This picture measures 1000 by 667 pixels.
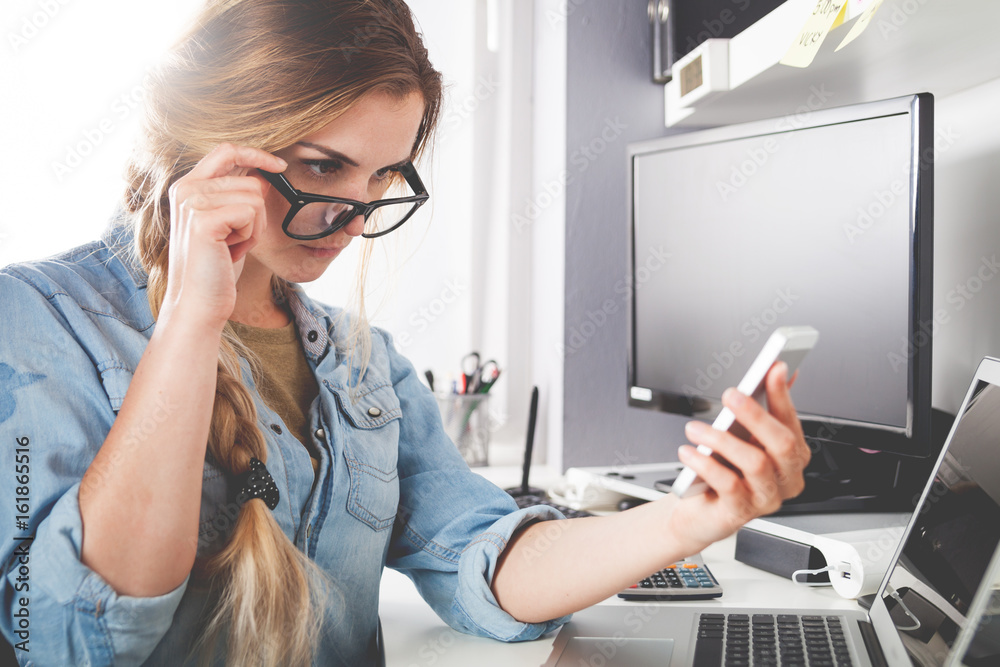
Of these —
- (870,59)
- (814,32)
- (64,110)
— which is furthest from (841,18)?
(64,110)

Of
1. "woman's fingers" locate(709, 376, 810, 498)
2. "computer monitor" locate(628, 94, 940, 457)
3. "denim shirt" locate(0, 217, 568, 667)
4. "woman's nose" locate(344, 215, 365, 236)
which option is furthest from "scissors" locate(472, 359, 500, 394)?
"woman's fingers" locate(709, 376, 810, 498)

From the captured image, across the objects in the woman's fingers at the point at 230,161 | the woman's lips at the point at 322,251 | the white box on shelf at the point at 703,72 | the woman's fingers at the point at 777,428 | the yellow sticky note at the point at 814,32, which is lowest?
the woman's fingers at the point at 777,428

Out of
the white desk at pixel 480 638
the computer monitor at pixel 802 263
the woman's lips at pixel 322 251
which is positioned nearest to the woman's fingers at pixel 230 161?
the woman's lips at pixel 322 251

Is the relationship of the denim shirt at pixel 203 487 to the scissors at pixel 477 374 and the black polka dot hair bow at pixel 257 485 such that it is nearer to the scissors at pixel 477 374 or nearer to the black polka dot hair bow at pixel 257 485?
the black polka dot hair bow at pixel 257 485

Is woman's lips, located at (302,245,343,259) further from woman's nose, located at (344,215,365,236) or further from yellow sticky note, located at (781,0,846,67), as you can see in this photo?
yellow sticky note, located at (781,0,846,67)

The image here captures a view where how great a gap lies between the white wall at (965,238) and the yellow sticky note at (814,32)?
0.29 meters

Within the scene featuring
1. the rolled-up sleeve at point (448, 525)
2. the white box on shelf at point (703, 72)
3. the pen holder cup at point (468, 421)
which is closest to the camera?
the rolled-up sleeve at point (448, 525)

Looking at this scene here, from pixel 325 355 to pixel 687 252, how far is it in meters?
0.60

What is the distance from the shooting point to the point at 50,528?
20.0 inches

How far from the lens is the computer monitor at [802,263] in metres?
0.81

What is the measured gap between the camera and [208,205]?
1.91ft

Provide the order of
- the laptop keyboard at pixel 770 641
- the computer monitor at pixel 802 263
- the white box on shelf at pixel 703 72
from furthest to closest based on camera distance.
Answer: the white box on shelf at pixel 703 72, the computer monitor at pixel 802 263, the laptop keyboard at pixel 770 641

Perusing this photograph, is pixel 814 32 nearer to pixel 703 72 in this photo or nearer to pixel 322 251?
pixel 703 72

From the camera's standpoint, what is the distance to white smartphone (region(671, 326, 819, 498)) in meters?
0.44
